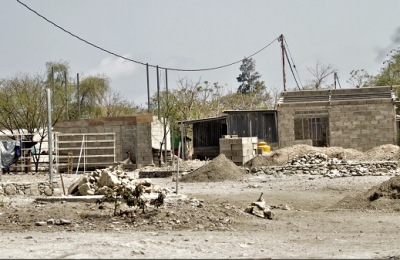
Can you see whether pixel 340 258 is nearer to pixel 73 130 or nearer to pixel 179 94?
pixel 73 130

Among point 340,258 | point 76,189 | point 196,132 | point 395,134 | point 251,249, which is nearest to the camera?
point 340,258

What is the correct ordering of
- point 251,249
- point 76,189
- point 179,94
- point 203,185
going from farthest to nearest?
1. point 179,94
2. point 203,185
3. point 76,189
4. point 251,249

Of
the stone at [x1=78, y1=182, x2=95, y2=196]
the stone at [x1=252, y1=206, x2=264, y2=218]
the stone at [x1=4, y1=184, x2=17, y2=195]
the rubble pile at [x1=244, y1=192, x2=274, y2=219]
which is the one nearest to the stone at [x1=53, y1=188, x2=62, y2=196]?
the stone at [x1=4, y1=184, x2=17, y2=195]

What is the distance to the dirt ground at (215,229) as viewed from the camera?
33.3 ft

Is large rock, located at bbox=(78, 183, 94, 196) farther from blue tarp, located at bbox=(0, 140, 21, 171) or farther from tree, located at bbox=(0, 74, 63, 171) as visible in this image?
tree, located at bbox=(0, 74, 63, 171)

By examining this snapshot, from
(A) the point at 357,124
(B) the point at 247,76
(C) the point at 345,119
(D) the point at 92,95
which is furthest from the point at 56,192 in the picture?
(B) the point at 247,76

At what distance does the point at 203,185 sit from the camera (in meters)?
24.0

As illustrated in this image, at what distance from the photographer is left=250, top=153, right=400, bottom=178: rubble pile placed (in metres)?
25.9

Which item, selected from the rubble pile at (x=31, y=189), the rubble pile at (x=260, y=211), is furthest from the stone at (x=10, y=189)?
the rubble pile at (x=260, y=211)

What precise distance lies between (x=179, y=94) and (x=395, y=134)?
2277cm

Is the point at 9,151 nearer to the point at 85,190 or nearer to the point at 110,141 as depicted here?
the point at 110,141

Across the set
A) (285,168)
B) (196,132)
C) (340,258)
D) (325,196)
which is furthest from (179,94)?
(340,258)

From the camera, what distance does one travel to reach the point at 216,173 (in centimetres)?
2583

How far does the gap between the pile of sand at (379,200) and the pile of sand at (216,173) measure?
27.2 ft
